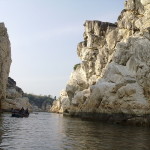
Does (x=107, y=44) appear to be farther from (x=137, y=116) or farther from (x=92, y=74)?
(x=137, y=116)

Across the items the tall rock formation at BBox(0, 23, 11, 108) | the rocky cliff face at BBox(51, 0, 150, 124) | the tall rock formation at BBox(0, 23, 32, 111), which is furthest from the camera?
the tall rock formation at BBox(0, 23, 32, 111)

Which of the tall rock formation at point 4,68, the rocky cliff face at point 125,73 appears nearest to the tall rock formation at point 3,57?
the tall rock formation at point 4,68

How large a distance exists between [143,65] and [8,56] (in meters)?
50.4

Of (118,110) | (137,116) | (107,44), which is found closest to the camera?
(137,116)

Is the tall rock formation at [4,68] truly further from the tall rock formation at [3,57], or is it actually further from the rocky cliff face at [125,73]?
the rocky cliff face at [125,73]

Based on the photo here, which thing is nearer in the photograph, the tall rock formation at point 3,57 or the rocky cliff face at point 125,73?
the rocky cliff face at point 125,73

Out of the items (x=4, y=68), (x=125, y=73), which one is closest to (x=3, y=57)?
(x=4, y=68)

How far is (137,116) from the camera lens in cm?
4588

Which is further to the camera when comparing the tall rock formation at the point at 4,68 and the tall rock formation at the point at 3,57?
the tall rock formation at the point at 4,68

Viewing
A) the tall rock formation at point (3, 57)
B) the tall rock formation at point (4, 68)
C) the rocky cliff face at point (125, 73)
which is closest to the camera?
the rocky cliff face at point (125, 73)

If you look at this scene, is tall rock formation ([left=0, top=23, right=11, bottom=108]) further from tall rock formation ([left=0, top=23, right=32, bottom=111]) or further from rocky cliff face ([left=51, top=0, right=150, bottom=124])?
rocky cliff face ([left=51, top=0, right=150, bottom=124])

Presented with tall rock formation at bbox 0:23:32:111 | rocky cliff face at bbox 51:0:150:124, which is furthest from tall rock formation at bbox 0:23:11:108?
rocky cliff face at bbox 51:0:150:124

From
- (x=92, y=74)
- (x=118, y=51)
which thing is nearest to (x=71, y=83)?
(x=92, y=74)

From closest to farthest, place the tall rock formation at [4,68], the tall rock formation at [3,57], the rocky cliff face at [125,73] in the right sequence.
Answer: the rocky cliff face at [125,73] → the tall rock formation at [3,57] → the tall rock formation at [4,68]
